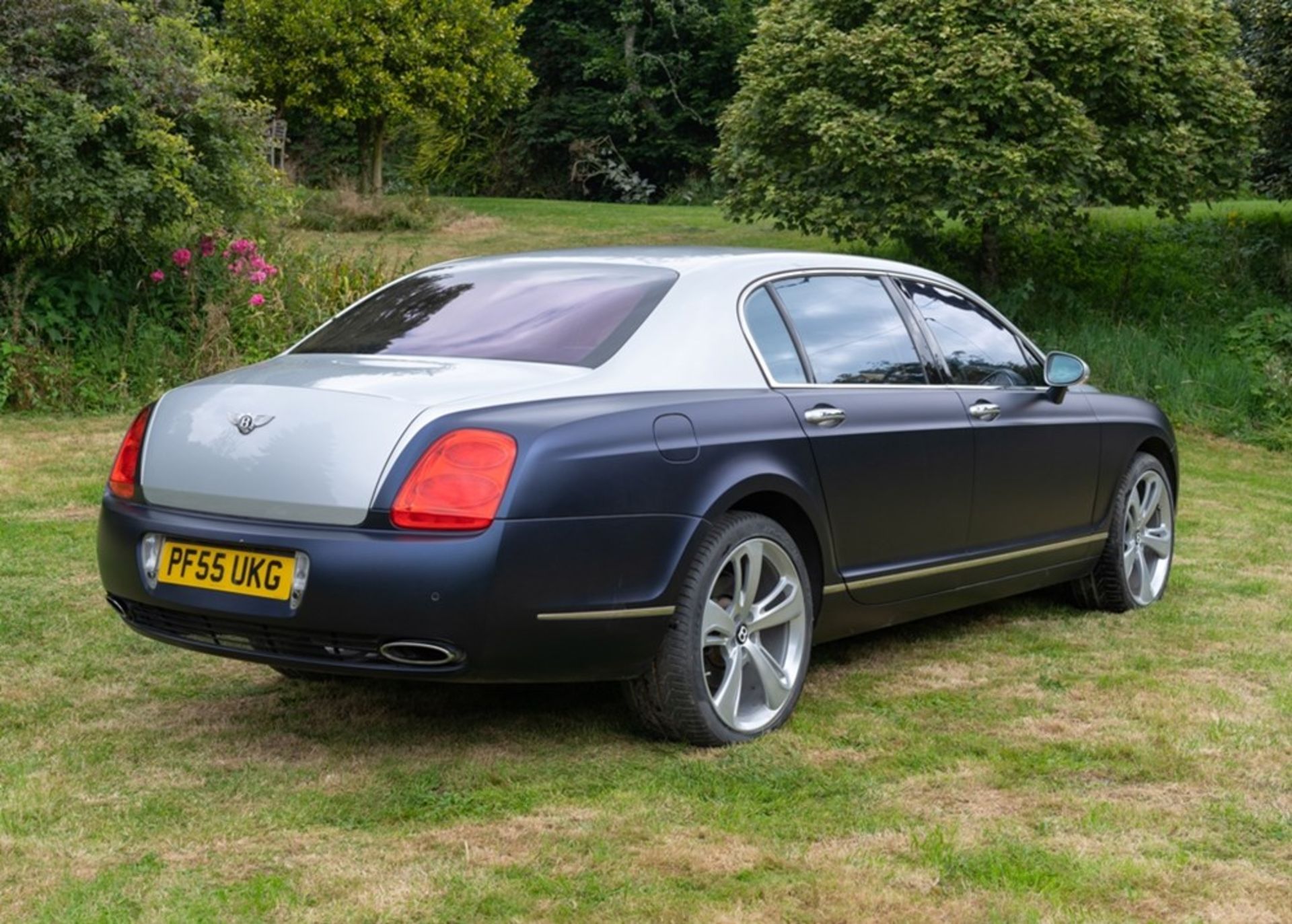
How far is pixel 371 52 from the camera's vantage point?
28.0 meters

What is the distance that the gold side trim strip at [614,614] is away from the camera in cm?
437

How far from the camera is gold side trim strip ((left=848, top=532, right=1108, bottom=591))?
216 inches

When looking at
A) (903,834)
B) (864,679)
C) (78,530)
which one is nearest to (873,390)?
(864,679)

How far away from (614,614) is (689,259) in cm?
146

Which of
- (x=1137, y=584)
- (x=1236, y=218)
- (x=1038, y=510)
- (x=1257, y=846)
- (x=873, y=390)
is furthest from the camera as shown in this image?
(x=1236, y=218)

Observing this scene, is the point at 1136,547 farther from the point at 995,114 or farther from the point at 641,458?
the point at 995,114

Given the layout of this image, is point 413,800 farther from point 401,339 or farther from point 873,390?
point 873,390

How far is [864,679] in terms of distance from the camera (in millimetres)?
5785

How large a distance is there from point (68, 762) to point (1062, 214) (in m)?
13.7

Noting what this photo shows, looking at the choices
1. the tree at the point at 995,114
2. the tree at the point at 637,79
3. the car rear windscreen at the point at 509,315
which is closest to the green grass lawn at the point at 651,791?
the car rear windscreen at the point at 509,315

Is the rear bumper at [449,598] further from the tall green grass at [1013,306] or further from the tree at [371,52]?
the tree at [371,52]

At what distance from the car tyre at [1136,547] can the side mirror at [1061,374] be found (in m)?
0.67

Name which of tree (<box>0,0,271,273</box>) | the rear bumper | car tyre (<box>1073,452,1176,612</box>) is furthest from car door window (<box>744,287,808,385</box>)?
tree (<box>0,0,271,273</box>)

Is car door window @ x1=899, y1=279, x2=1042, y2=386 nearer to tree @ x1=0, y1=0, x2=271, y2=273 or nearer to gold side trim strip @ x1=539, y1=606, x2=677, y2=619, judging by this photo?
gold side trim strip @ x1=539, y1=606, x2=677, y2=619
